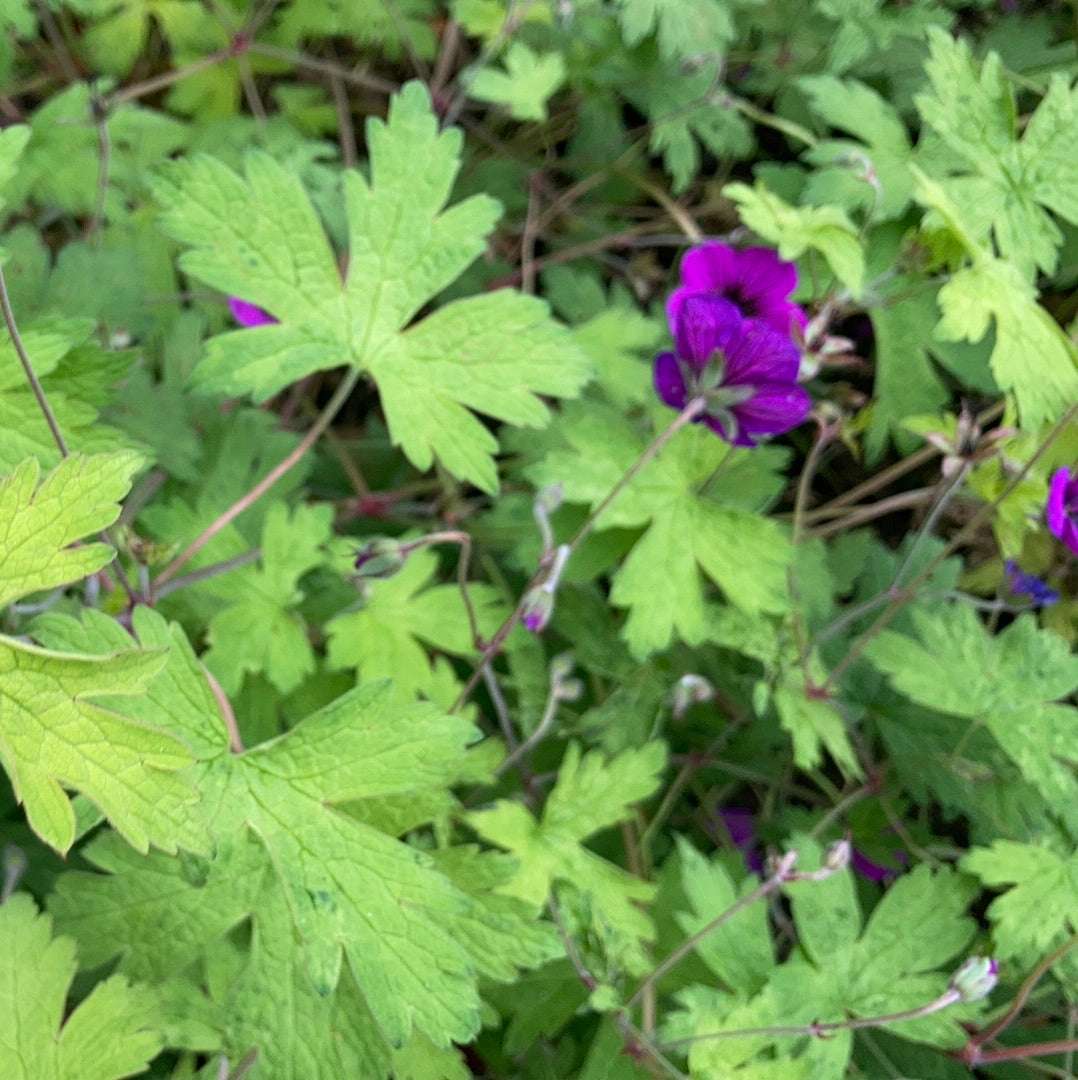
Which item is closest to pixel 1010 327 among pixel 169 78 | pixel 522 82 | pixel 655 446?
pixel 655 446

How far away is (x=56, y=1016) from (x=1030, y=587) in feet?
4.19

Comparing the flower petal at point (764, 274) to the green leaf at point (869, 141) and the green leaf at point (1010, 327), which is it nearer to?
the green leaf at point (1010, 327)

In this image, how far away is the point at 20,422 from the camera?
3.84ft

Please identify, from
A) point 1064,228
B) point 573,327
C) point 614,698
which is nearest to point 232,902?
point 614,698

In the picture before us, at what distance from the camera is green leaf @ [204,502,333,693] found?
1.43m

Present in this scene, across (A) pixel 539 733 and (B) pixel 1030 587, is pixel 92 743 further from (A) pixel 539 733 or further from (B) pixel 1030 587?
(B) pixel 1030 587

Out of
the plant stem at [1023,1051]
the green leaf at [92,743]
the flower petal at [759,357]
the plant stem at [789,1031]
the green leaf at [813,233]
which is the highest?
the green leaf at [813,233]

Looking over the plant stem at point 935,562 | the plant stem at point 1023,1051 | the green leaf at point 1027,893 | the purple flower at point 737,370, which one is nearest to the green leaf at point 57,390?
the purple flower at point 737,370

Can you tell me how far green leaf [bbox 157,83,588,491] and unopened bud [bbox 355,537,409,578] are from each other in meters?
0.10

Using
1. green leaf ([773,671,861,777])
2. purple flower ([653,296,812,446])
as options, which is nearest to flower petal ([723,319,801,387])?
purple flower ([653,296,812,446])

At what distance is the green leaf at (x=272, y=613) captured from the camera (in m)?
1.43

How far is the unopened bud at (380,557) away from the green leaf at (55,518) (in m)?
0.44

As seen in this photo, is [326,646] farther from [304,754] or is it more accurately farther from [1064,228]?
[1064,228]

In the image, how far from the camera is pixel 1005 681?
150 centimetres
